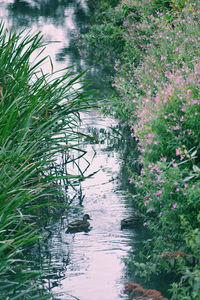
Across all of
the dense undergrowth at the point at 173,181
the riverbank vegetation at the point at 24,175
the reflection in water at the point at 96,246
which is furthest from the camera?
the reflection in water at the point at 96,246

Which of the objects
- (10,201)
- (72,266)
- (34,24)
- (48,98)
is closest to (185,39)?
(48,98)

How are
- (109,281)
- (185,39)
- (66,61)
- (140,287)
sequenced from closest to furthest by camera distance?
(140,287), (109,281), (185,39), (66,61)

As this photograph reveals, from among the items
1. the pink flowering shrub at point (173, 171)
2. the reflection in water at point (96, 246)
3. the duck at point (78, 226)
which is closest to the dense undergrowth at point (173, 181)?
the pink flowering shrub at point (173, 171)

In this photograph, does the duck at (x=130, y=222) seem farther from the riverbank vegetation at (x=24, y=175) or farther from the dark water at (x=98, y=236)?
the riverbank vegetation at (x=24, y=175)

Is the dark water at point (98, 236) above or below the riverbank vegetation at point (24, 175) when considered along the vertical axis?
below

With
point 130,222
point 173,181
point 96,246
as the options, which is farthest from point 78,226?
point 173,181

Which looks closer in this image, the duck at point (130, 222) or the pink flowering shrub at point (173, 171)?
the pink flowering shrub at point (173, 171)

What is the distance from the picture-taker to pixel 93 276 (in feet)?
17.7

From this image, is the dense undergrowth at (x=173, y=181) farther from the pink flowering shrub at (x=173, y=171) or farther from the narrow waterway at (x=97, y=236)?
the narrow waterway at (x=97, y=236)

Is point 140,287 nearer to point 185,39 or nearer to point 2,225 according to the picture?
point 2,225

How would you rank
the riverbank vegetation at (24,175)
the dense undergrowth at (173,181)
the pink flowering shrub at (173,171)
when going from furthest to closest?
the pink flowering shrub at (173,171)
the dense undergrowth at (173,181)
the riverbank vegetation at (24,175)

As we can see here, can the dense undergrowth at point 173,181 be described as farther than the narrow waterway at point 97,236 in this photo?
No

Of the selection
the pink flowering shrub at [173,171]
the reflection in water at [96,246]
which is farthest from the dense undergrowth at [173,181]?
the reflection in water at [96,246]

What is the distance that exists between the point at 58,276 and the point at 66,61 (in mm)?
10145
